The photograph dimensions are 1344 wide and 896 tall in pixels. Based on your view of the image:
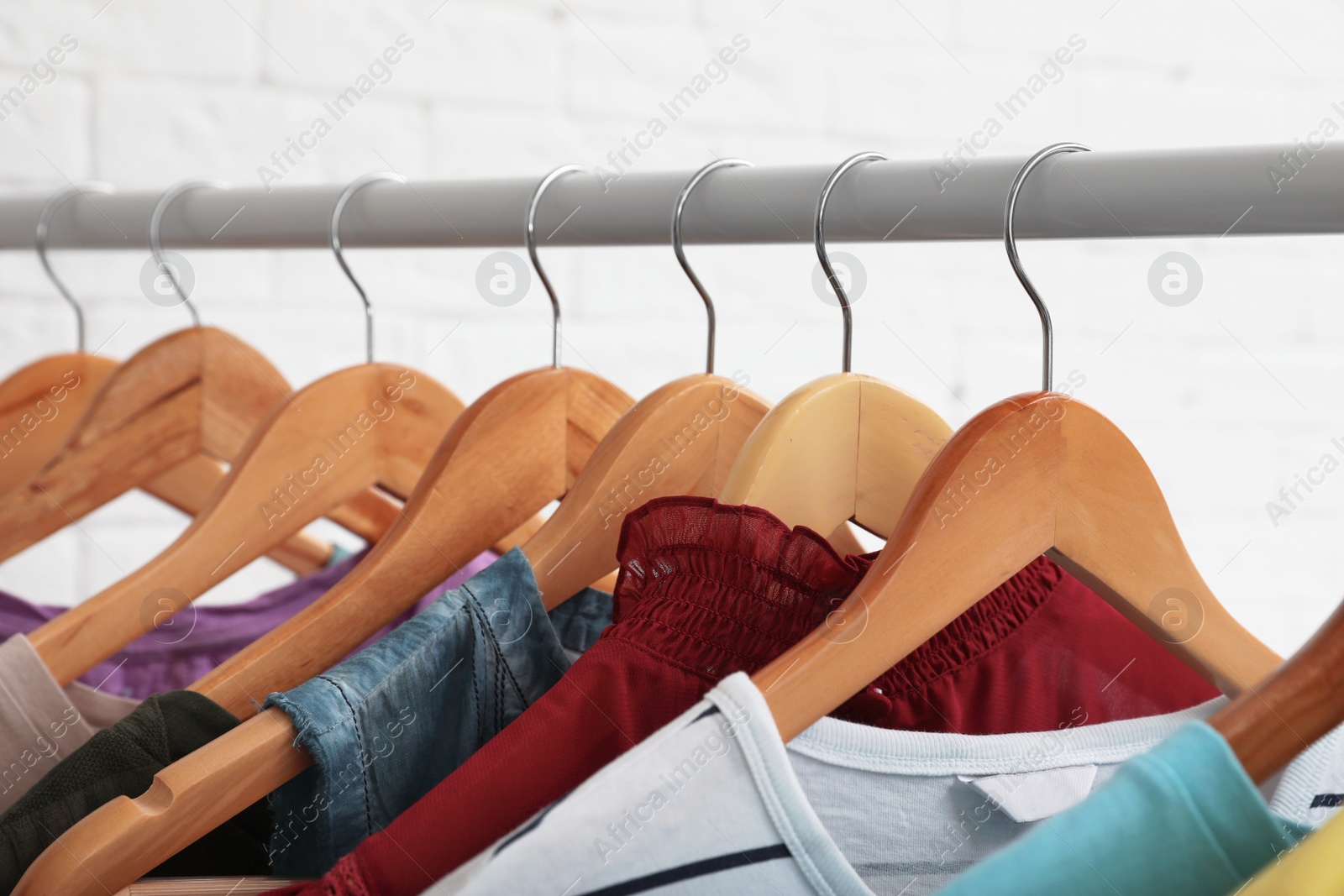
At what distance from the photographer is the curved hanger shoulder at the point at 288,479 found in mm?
574

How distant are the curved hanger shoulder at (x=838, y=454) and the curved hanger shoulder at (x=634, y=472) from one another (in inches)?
2.1

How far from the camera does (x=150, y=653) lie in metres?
0.72

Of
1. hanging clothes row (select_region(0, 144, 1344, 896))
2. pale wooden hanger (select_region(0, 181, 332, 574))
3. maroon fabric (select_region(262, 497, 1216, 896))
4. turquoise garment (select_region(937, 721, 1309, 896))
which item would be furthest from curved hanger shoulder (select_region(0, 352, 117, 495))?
turquoise garment (select_region(937, 721, 1309, 896))

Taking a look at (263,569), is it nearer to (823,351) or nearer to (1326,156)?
(823,351)

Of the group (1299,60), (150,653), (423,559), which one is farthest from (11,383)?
(1299,60)

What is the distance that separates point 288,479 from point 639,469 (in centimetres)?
21

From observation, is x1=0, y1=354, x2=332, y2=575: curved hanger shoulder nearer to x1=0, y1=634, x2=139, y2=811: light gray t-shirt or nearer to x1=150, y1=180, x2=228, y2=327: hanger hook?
x1=150, y1=180, x2=228, y2=327: hanger hook

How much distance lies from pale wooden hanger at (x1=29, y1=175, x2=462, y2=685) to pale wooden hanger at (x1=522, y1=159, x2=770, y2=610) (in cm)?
15

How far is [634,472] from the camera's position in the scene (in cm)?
52

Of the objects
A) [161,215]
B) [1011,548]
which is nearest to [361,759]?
[1011,548]

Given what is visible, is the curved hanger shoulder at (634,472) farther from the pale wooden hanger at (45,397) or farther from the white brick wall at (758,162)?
the white brick wall at (758,162)

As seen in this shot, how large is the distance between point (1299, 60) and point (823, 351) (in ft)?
2.41

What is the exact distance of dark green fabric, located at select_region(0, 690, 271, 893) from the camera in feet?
1.42

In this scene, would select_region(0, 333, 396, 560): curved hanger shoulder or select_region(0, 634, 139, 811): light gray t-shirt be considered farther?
select_region(0, 333, 396, 560): curved hanger shoulder
